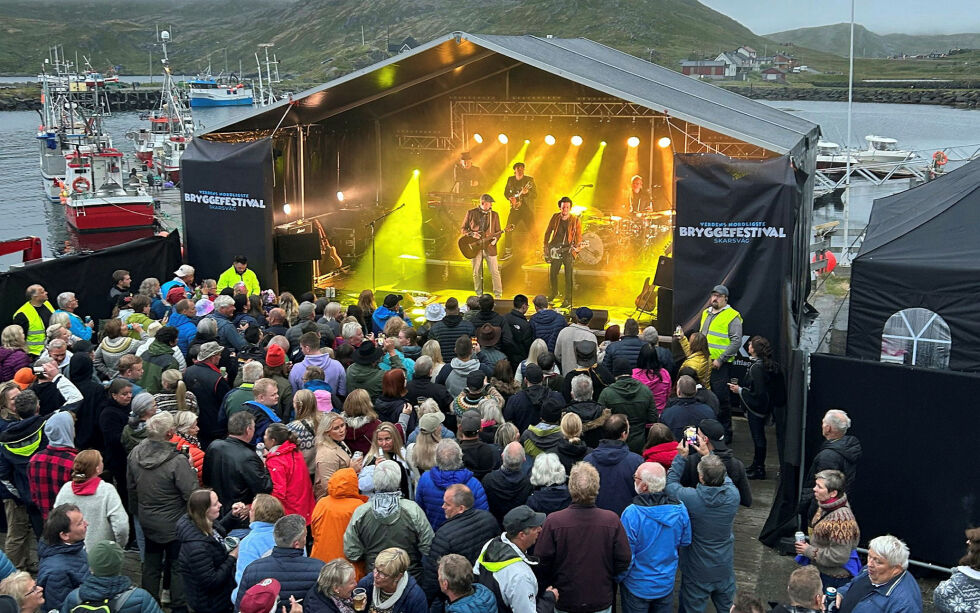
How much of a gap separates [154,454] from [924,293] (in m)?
5.78

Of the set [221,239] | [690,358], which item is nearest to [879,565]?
[690,358]

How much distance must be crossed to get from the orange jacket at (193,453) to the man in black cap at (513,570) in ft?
6.99

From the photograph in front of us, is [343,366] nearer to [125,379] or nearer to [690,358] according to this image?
[125,379]

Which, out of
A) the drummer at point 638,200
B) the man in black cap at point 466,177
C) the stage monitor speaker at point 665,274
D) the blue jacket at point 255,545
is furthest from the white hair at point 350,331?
the man in black cap at point 466,177

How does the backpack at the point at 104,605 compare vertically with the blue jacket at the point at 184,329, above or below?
below

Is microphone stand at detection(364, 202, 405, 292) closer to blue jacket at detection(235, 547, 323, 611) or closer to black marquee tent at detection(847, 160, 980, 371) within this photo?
black marquee tent at detection(847, 160, 980, 371)

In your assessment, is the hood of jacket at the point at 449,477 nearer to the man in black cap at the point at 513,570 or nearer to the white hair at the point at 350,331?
the man in black cap at the point at 513,570

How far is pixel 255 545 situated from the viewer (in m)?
4.57

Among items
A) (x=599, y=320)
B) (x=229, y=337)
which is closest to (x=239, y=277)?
(x=229, y=337)

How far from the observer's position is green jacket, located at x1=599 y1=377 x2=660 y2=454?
259 inches

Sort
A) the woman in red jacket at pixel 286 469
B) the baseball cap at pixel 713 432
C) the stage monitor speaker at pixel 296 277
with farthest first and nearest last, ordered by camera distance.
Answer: the stage monitor speaker at pixel 296 277
the baseball cap at pixel 713 432
the woman in red jacket at pixel 286 469

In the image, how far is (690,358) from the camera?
785cm

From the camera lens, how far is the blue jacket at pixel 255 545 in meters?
4.55

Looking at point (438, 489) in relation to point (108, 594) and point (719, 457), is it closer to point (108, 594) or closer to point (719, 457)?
point (719, 457)
